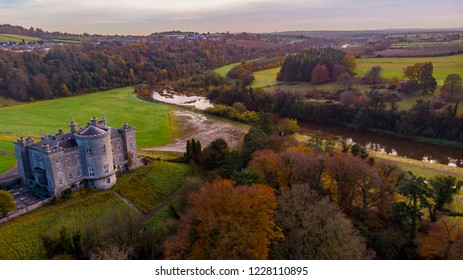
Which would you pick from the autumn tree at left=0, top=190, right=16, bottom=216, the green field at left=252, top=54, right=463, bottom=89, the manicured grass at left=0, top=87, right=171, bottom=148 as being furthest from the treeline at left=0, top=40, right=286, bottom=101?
the autumn tree at left=0, top=190, right=16, bottom=216

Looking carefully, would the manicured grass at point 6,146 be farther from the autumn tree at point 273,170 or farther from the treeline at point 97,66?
the treeline at point 97,66

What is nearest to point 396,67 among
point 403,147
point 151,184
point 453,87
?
point 453,87

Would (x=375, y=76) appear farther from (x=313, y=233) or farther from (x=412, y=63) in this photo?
(x=313, y=233)

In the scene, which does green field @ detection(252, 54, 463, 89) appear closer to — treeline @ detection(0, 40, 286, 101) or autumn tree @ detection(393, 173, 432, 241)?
treeline @ detection(0, 40, 286, 101)

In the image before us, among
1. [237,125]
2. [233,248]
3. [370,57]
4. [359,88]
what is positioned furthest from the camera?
[370,57]

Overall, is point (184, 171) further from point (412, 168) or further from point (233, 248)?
point (412, 168)

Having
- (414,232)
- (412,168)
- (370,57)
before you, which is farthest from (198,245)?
(370,57)
